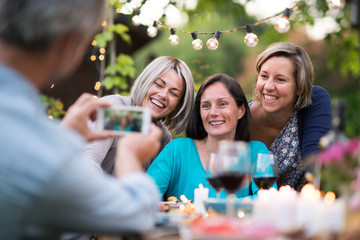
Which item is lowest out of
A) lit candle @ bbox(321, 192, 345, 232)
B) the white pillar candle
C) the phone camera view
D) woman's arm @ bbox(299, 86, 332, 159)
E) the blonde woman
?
lit candle @ bbox(321, 192, 345, 232)

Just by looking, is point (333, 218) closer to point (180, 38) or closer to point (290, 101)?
point (290, 101)

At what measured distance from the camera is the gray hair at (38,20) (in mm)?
1006

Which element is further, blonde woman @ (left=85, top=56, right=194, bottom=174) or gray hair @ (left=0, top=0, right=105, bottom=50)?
blonde woman @ (left=85, top=56, right=194, bottom=174)

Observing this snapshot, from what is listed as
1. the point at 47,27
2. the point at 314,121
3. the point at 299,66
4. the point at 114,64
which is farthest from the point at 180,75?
the point at 114,64

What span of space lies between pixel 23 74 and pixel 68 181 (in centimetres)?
29

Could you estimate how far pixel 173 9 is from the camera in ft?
14.4

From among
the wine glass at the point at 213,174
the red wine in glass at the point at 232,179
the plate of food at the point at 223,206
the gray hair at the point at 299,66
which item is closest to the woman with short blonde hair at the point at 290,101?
the gray hair at the point at 299,66

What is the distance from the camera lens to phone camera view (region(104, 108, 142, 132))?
4.51 feet

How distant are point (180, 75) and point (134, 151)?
1722 millimetres

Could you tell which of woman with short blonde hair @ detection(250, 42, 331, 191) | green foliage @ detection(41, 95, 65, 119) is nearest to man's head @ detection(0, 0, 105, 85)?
woman with short blonde hair @ detection(250, 42, 331, 191)

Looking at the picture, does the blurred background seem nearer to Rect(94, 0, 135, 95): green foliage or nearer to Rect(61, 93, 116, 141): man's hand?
Rect(94, 0, 135, 95): green foliage

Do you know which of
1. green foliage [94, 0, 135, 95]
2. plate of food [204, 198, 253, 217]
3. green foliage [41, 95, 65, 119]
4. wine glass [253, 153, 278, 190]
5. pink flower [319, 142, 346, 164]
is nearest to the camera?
pink flower [319, 142, 346, 164]

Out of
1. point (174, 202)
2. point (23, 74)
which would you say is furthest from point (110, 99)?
point (23, 74)

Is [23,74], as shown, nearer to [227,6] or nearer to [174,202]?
[174,202]
